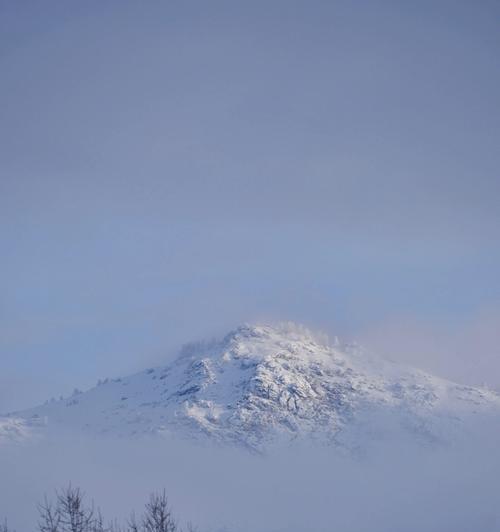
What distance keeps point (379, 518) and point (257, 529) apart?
29.9 meters

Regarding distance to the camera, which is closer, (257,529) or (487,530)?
(487,530)

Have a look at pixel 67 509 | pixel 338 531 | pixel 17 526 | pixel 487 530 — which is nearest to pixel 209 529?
pixel 338 531

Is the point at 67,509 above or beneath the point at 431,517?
beneath

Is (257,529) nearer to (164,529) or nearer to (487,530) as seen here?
(487,530)

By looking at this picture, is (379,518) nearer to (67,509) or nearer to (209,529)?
(209,529)

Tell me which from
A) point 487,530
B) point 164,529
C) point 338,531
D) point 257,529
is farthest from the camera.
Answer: point 257,529

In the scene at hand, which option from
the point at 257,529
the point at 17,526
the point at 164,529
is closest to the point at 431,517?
the point at 257,529

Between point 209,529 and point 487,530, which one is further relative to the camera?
point 209,529

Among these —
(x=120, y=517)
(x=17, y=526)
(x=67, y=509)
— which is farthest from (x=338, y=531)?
(x=67, y=509)

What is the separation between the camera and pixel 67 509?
8056 centimetres

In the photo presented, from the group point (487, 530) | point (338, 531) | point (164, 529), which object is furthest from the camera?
point (338, 531)

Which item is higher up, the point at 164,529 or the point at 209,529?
the point at 209,529

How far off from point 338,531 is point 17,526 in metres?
75.3

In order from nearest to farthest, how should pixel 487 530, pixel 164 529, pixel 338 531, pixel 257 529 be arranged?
pixel 164 529, pixel 487 530, pixel 338 531, pixel 257 529
